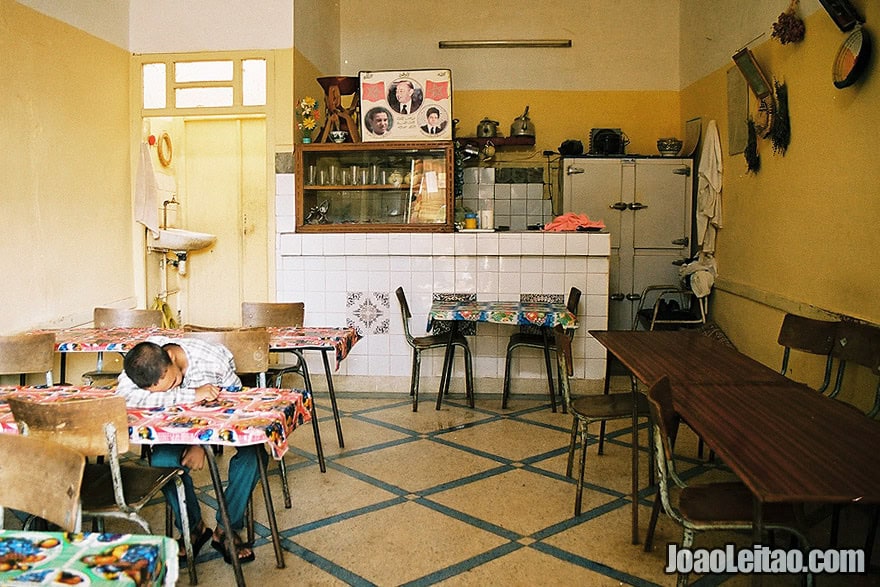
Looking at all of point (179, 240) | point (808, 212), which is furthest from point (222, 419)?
point (179, 240)

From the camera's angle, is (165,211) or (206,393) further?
(165,211)

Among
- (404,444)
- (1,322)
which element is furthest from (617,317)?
(1,322)

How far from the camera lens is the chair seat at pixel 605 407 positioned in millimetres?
3430

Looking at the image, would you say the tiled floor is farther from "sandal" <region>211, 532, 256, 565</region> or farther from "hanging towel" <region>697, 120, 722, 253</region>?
"hanging towel" <region>697, 120, 722, 253</region>

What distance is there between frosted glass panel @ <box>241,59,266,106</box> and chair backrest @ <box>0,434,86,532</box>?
4.47 metres

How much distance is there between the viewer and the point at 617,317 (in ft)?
23.0

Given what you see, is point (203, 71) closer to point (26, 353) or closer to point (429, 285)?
point (429, 285)

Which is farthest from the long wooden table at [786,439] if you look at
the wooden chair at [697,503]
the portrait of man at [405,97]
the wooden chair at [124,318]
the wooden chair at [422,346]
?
the portrait of man at [405,97]

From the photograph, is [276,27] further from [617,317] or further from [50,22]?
[617,317]

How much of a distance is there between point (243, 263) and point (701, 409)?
506cm

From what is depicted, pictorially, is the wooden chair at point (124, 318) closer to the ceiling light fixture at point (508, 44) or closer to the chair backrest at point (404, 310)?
the chair backrest at point (404, 310)

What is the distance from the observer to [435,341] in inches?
218

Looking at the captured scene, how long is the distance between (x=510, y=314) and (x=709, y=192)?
2.36 metres

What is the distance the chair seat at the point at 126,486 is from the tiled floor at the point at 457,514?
46cm
